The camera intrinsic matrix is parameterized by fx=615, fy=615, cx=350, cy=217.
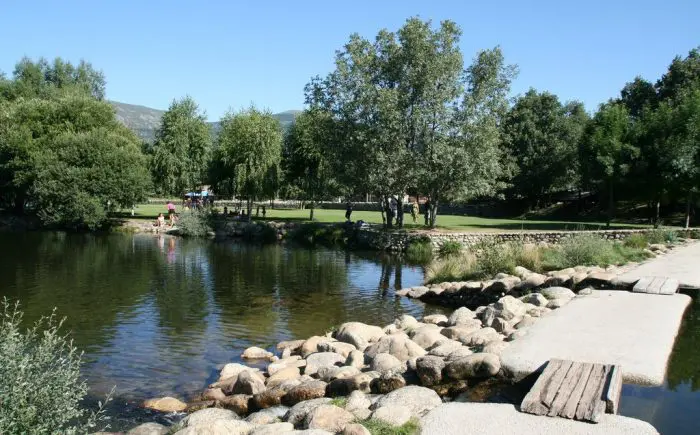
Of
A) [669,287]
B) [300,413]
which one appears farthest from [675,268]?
[300,413]

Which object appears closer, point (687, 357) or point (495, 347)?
point (495, 347)

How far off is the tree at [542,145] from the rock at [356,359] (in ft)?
162

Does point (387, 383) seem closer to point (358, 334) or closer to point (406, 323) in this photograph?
point (358, 334)

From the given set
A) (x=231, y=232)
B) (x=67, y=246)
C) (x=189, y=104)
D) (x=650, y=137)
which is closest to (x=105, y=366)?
(x=67, y=246)

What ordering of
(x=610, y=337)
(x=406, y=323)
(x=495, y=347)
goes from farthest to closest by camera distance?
(x=406, y=323), (x=610, y=337), (x=495, y=347)

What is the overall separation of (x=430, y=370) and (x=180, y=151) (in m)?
46.4

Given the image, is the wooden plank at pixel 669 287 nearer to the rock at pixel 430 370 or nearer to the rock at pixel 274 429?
the rock at pixel 430 370

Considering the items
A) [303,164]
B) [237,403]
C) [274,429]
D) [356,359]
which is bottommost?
[237,403]

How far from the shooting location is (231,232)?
41.7 meters

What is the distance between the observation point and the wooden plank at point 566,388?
6.60 m

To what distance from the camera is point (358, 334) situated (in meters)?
12.5

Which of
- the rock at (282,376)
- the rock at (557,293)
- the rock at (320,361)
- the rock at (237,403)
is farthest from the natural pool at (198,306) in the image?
the rock at (557,293)

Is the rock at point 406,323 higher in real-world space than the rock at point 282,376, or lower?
higher

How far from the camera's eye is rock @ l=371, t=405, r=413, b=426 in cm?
686
